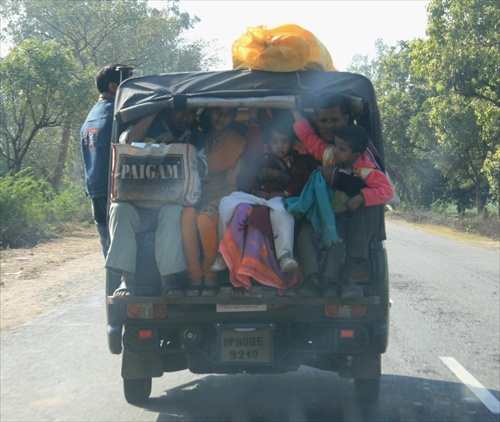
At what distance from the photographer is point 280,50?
5.34 metres

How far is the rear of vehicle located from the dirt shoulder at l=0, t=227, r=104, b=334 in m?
4.07

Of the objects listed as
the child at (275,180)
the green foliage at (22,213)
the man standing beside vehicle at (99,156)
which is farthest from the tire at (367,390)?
the green foliage at (22,213)

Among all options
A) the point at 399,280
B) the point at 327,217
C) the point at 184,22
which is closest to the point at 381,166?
the point at 327,217

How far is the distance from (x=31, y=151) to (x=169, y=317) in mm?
30896

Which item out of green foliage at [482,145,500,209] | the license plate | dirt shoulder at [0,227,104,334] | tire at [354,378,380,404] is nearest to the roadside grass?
green foliage at [482,145,500,209]

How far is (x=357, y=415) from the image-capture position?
518 centimetres

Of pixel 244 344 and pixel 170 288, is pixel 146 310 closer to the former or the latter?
pixel 170 288

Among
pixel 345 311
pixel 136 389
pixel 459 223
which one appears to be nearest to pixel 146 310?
pixel 136 389

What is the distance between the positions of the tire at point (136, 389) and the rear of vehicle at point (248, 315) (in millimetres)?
84

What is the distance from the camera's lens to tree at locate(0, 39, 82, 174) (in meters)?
22.0

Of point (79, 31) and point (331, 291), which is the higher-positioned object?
point (79, 31)

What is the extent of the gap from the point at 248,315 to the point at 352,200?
3.25 feet

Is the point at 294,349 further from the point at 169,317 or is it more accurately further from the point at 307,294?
the point at 169,317

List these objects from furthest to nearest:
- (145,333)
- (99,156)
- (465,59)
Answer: (465,59) < (99,156) < (145,333)
